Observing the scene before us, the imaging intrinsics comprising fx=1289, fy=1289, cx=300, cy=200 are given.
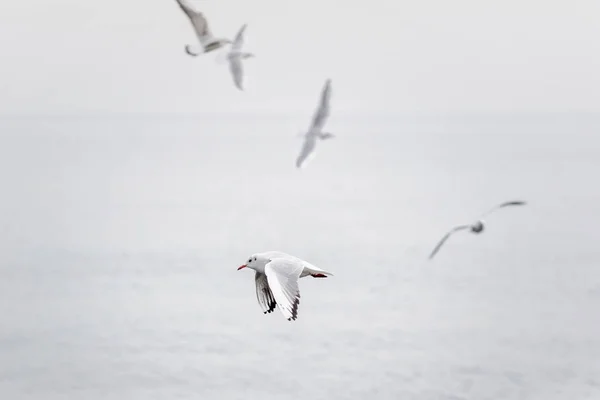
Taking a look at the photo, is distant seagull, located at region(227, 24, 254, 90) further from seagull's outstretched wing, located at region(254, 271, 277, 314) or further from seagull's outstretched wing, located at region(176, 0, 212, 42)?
seagull's outstretched wing, located at region(254, 271, 277, 314)

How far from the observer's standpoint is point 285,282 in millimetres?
9523

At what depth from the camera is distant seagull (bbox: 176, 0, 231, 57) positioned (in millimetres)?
13125

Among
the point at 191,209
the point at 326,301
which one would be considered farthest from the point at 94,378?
the point at 191,209

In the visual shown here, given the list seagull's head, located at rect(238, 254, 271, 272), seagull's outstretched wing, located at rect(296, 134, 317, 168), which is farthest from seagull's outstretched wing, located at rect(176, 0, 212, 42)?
seagull's head, located at rect(238, 254, 271, 272)

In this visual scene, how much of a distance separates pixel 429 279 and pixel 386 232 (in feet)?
25.1

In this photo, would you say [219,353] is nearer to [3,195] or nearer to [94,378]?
[94,378]

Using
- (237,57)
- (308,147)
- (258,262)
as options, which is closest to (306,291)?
(308,147)

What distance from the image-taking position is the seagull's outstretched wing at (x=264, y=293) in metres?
10.0

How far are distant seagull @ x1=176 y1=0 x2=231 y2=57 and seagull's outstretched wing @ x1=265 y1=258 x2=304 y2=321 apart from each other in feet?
12.5

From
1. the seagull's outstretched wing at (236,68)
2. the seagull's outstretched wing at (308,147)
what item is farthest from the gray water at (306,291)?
the seagull's outstretched wing at (236,68)

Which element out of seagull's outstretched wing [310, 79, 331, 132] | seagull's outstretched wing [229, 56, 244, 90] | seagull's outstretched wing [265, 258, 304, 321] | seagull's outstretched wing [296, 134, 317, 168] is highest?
seagull's outstretched wing [265, 258, 304, 321]

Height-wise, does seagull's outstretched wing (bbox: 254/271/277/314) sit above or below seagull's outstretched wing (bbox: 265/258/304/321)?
below

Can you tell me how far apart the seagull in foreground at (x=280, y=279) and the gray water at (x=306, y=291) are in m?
12.2

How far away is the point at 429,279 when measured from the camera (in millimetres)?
32625
